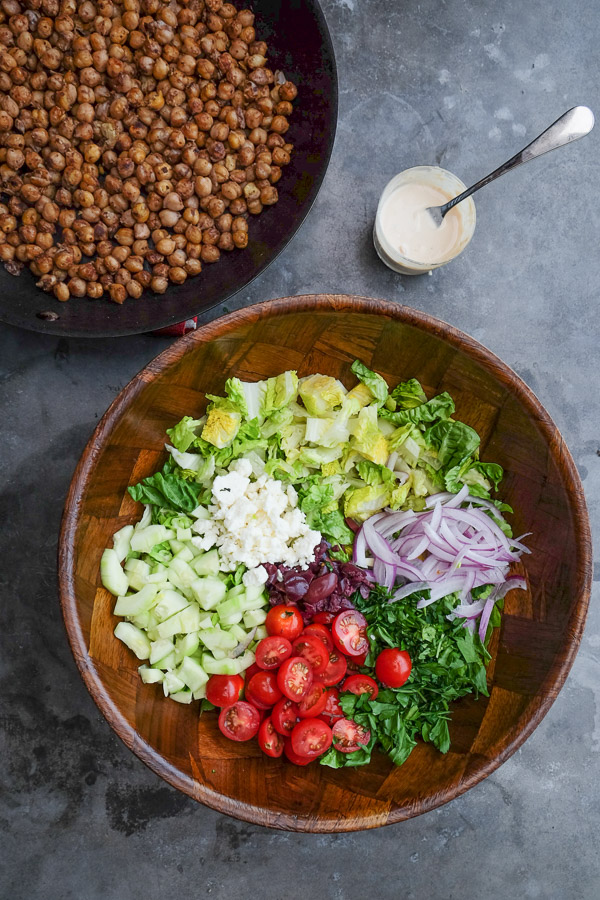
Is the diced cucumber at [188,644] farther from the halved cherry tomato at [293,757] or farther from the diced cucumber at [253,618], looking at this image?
the halved cherry tomato at [293,757]

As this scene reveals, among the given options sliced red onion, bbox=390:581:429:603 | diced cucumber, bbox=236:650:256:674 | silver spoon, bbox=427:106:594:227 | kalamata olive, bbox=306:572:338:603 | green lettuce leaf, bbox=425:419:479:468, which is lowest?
diced cucumber, bbox=236:650:256:674

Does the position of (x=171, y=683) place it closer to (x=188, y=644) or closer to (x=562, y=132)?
(x=188, y=644)

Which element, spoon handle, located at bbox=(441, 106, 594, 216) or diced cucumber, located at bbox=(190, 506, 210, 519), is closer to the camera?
spoon handle, located at bbox=(441, 106, 594, 216)

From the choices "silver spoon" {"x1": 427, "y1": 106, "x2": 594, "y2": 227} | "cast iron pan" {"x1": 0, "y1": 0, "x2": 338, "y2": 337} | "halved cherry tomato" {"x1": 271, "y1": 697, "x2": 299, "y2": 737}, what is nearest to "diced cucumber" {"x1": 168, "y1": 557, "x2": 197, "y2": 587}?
"halved cherry tomato" {"x1": 271, "y1": 697, "x2": 299, "y2": 737}

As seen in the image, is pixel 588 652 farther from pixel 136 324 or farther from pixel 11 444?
pixel 11 444

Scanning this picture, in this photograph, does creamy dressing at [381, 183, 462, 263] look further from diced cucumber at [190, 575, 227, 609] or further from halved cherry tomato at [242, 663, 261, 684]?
halved cherry tomato at [242, 663, 261, 684]

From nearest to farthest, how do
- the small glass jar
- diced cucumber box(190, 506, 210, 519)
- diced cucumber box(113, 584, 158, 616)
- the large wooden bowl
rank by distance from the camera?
the large wooden bowl, diced cucumber box(113, 584, 158, 616), diced cucumber box(190, 506, 210, 519), the small glass jar

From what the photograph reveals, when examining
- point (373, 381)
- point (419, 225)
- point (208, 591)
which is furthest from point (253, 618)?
point (419, 225)

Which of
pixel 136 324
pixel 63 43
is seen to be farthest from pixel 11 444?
pixel 63 43
